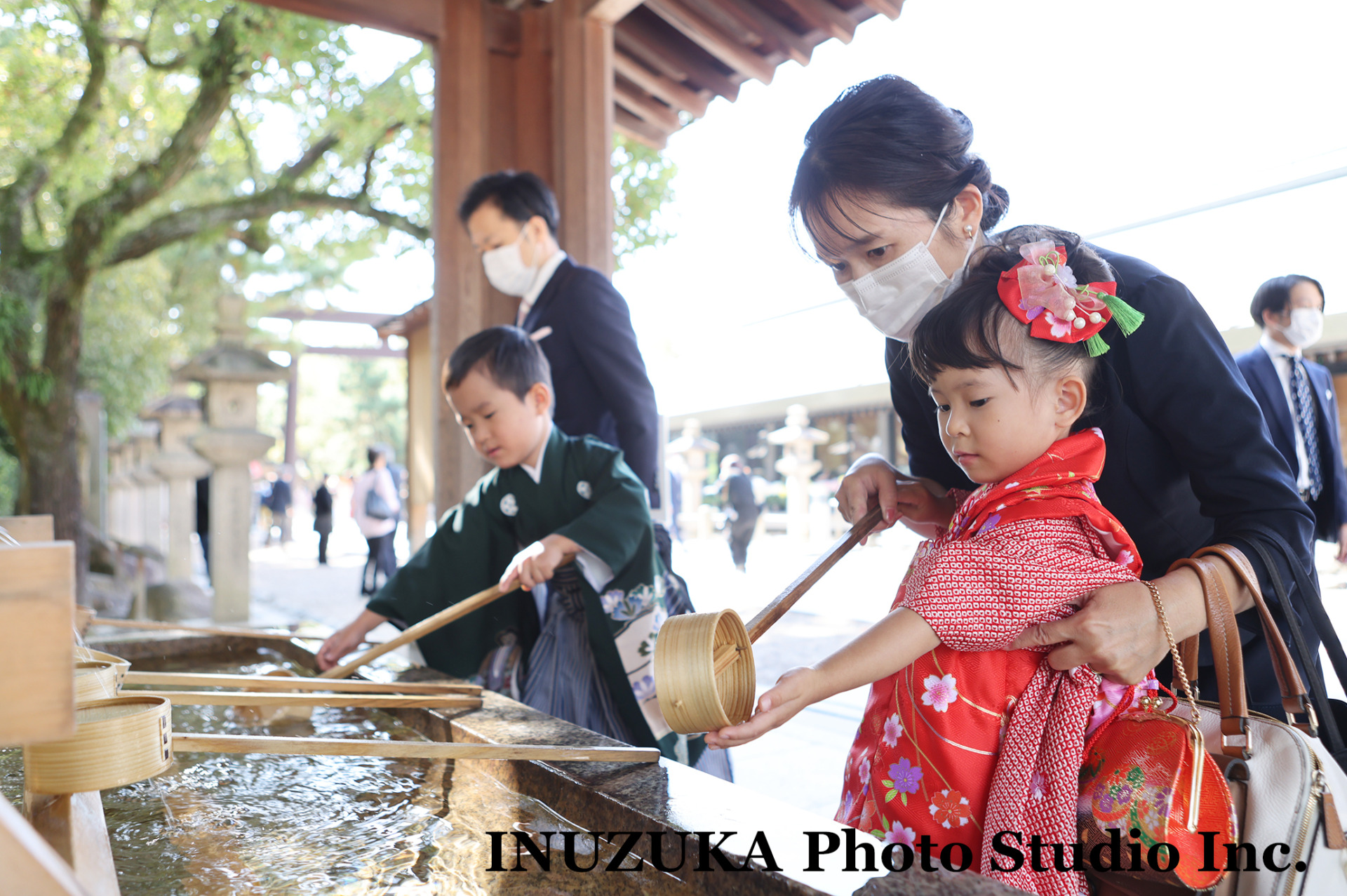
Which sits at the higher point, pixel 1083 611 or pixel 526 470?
pixel 526 470

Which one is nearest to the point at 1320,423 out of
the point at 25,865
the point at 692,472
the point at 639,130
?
the point at 639,130

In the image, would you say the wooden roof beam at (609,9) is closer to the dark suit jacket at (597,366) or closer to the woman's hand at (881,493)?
the dark suit jacket at (597,366)

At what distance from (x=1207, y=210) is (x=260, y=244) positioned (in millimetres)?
10461

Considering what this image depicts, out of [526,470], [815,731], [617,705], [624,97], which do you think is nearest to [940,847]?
[617,705]

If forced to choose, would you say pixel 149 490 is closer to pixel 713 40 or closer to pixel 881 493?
pixel 713 40

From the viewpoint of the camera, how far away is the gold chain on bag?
1.12 m

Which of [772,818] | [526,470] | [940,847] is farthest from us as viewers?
[526,470]

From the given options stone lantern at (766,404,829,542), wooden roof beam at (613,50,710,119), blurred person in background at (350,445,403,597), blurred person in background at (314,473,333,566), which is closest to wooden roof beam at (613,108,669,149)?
wooden roof beam at (613,50,710,119)

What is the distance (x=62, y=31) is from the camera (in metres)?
7.96

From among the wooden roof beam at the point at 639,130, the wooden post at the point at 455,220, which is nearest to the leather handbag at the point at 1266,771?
the wooden post at the point at 455,220

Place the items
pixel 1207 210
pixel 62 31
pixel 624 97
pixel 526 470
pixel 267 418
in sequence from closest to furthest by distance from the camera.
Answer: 1. pixel 526 470
2. pixel 624 97
3. pixel 62 31
4. pixel 1207 210
5. pixel 267 418

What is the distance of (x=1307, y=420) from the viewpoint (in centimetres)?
423

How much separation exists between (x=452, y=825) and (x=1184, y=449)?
1.28 m

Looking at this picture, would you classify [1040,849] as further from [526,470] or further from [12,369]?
[12,369]
